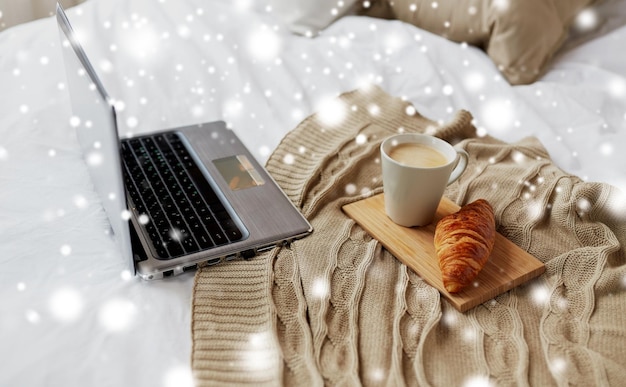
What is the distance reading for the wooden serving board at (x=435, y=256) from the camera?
0.65 metres

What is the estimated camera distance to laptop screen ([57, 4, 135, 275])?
1.90 feet

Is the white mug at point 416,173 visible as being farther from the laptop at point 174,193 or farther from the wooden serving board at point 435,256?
the laptop at point 174,193

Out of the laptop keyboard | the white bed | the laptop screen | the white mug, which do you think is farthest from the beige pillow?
the laptop screen

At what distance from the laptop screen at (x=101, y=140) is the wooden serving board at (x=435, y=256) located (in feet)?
0.99

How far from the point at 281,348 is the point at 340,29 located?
98 centimetres

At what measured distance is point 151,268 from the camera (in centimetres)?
67

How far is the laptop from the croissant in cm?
18

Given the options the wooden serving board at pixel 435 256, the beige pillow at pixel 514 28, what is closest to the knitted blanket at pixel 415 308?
the wooden serving board at pixel 435 256

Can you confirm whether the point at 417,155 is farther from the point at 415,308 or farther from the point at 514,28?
the point at 514,28

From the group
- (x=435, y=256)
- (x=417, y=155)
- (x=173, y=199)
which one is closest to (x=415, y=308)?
(x=435, y=256)

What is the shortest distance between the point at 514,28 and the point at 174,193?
796mm

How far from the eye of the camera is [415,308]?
64 centimetres

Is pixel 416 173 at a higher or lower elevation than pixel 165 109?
higher

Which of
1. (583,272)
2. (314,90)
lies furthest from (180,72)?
(583,272)
